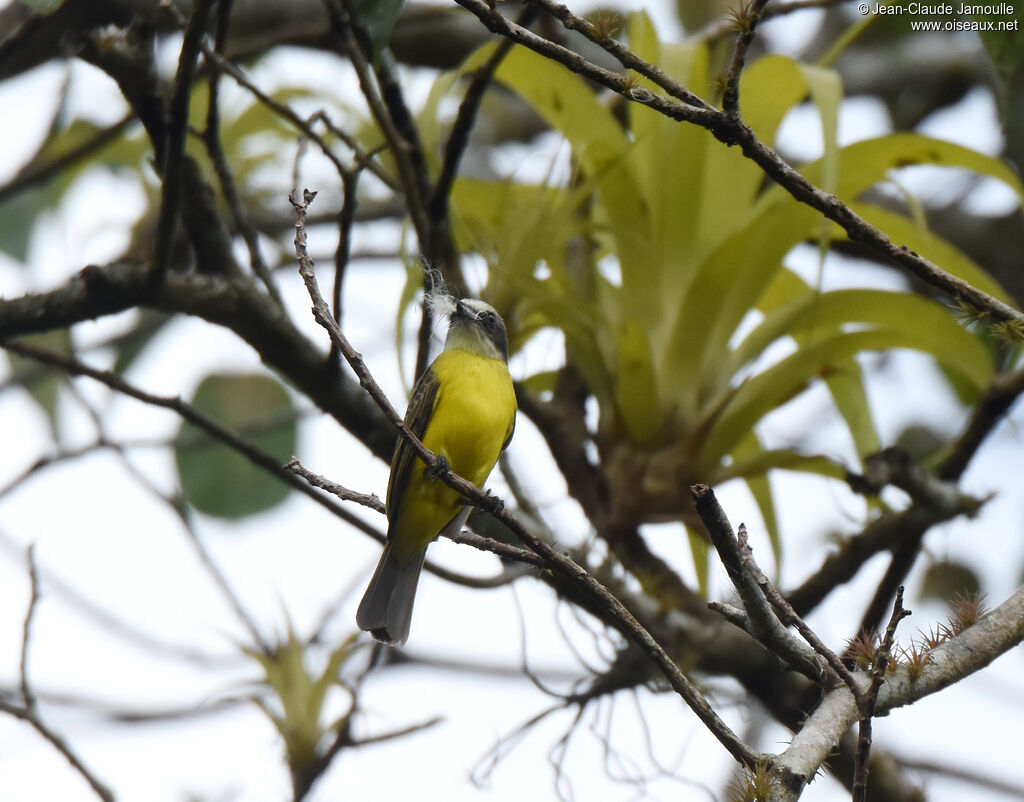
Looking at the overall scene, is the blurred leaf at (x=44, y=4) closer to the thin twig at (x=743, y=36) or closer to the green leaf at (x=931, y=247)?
the thin twig at (x=743, y=36)

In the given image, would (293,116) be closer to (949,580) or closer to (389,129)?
(389,129)

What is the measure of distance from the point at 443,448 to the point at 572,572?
1620 mm

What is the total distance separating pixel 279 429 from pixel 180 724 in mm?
1311

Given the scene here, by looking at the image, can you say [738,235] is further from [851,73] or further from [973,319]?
[851,73]

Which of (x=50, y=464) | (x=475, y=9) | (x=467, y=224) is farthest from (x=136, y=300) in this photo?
(x=475, y=9)

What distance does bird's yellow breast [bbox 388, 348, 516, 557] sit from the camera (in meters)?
3.49

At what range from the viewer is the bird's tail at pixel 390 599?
3.28m

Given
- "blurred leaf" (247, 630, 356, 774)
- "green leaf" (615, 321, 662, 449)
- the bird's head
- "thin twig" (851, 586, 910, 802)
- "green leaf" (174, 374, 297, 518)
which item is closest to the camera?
"thin twig" (851, 586, 910, 802)

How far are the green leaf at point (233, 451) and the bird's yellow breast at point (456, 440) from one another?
2.88 ft

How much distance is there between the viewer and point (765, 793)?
159cm

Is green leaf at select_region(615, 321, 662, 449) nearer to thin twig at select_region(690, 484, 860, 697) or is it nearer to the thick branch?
the thick branch

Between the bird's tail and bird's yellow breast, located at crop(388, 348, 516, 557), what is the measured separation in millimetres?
57

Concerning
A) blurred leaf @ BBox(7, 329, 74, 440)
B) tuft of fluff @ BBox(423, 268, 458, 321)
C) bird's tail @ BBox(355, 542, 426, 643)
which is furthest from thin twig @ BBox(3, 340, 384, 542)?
blurred leaf @ BBox(7, 329, 74, 440)

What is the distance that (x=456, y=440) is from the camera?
139 inches
